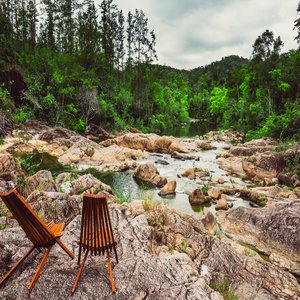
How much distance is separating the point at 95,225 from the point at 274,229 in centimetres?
532

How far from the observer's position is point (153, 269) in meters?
3.47

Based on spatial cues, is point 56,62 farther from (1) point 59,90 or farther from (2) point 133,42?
(2) point 133,42

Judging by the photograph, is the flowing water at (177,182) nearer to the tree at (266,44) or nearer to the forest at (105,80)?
the forest at (105,80)

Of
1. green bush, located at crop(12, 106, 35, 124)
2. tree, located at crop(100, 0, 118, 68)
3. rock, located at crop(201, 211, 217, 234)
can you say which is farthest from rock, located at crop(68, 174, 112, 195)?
tree, located at crop(100, 0, 118, 68)

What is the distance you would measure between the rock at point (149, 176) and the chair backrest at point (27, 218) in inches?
356

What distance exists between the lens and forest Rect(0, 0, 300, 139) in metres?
23.0

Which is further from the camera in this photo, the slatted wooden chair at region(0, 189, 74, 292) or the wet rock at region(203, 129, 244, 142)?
the wet rock at region(203, 129, 244, 142)

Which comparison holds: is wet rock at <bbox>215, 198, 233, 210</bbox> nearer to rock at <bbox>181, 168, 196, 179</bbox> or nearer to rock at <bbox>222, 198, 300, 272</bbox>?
rock at <bbox>222, 198, 300, 272</bbox>

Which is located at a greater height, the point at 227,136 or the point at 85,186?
the point at 227,136

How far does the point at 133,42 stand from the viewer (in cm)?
3919

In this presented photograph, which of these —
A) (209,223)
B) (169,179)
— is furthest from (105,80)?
(209,223)

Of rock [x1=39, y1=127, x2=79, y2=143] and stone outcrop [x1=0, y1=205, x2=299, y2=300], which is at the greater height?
rock [x1=39, y1=127, x2=79, y2=143]

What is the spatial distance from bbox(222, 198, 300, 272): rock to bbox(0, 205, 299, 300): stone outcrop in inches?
49.1

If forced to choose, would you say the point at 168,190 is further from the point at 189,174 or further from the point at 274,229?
the point at 274,229
